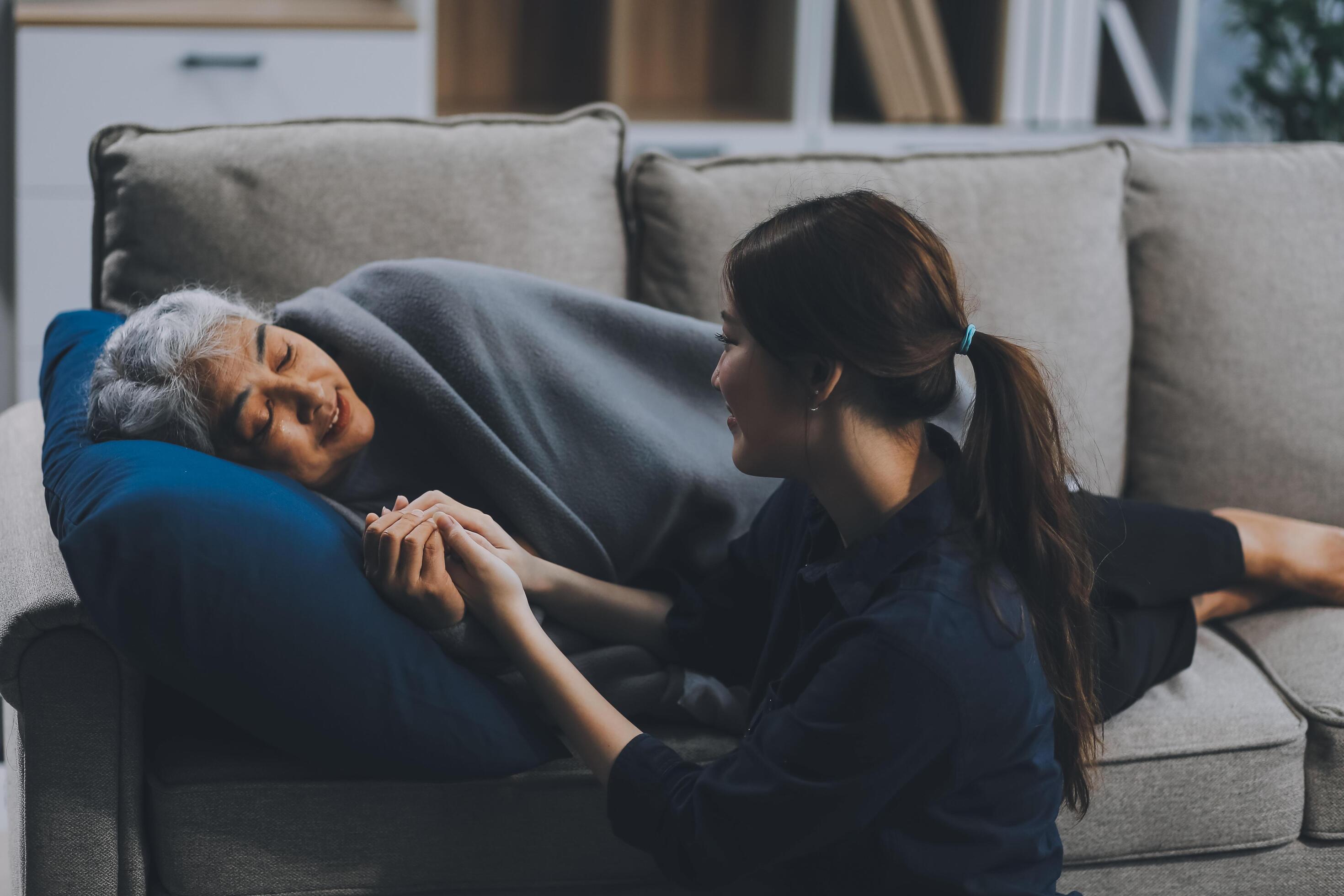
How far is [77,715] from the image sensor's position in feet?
3.50

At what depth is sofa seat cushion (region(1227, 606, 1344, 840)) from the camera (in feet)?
4.23

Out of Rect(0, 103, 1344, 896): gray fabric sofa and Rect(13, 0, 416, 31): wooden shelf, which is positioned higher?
Rect(13, 0, 416, 31): wooden shelf

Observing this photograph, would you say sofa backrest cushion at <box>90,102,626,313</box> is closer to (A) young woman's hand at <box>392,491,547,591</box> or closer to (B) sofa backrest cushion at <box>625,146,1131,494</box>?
(B) sofa backrest cushion at <box>625,146,1131,494</box>

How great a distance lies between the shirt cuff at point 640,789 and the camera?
0.97 m

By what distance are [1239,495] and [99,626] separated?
4.47ft

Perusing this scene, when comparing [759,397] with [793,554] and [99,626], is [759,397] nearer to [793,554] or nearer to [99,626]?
[793,554]

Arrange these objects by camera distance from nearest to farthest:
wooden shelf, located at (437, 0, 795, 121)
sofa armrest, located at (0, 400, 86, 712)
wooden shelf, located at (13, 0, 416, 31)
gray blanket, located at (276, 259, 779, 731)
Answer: sofa armrest, located at (0, 400, 86, 712)
gray blanket, located at (276, 259, 779, 731)
wooden shelf, located at (13, 0, 416, 31)
wooden shelf, located at (437, 0, 795, 121)

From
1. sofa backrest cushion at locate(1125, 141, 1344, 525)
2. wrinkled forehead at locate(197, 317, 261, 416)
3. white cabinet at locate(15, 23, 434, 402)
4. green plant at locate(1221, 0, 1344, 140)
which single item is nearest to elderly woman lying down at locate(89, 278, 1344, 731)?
wrinkled forehead at locate(197, 317, 261, 416)

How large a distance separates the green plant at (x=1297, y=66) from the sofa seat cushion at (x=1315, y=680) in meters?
1.64

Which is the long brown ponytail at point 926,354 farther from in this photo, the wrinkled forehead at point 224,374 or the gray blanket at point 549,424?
the wrinkled forehead at point 224,374

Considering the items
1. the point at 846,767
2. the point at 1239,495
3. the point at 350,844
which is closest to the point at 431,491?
the point at 350,844

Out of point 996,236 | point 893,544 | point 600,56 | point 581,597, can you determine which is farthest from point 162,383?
point 600,56

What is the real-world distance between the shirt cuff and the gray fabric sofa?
0.54 ft

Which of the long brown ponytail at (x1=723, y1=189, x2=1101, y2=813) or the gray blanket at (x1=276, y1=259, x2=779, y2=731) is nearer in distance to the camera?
the long brown ponytail at (x1=723, y1=189, x2=1101, y2=813)
